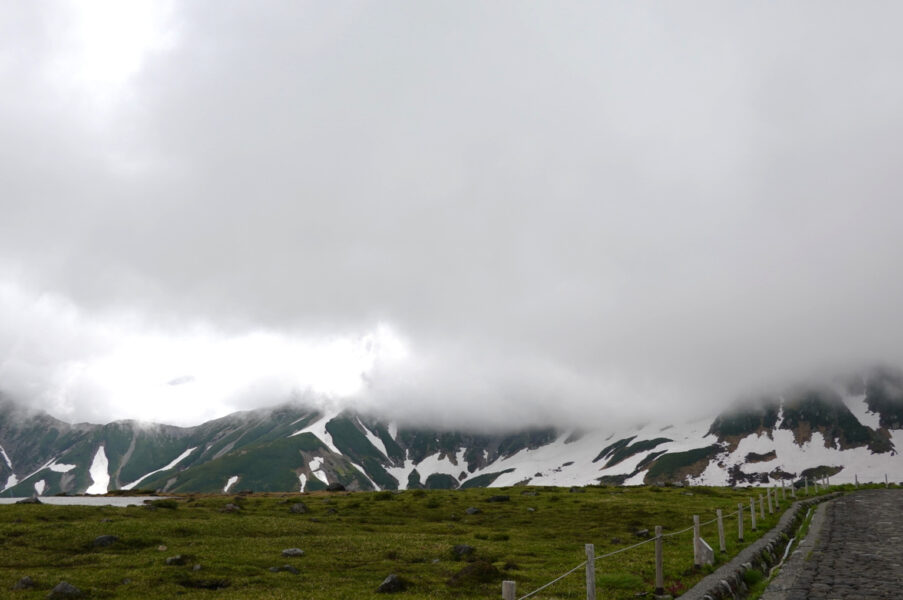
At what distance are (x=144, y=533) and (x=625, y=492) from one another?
76860 mm

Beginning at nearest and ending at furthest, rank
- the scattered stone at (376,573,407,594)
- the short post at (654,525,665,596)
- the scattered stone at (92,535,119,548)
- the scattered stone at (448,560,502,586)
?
the short post at (654,525,665,596)
the scattered stone at (376,573,407,594)
the scattered stone at (448,560,502,586)
the scattered stone at (92,535,119,548)

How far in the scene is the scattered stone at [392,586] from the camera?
1040 inches

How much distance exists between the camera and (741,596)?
21.6 m

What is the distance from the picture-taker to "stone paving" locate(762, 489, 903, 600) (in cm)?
2012

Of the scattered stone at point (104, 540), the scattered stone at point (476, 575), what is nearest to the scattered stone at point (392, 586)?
the scattered stone at point (476, 575)

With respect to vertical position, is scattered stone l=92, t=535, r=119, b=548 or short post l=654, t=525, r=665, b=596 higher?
short post l=654, t=525, r=665, b=596

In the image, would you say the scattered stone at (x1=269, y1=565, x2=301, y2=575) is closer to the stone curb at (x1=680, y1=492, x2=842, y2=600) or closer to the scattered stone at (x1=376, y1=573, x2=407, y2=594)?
the scattered stone at (x1=376, y1=573, x2=407, y2=594)

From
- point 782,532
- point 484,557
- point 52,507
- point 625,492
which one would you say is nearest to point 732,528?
point 782,532

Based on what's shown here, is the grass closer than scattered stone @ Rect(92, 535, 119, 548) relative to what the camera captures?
Yes

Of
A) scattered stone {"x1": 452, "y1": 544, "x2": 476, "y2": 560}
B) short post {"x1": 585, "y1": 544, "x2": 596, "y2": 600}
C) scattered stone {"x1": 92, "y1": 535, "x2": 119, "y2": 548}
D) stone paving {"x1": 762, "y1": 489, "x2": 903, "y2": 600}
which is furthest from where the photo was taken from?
scattered stone {"x1": 92, "y1": 535, "x2": 119, "y2": 548}

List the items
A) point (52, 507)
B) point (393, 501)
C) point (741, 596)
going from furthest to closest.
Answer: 1. point (393, 501)
2. point (52, 507)
3. point (741, 596)

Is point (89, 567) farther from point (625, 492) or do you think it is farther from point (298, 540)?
point (625, 492)

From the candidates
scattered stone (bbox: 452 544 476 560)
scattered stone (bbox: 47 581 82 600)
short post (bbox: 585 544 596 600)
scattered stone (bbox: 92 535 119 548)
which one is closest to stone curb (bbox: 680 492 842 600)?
short post (bbox: 585 544 596 600)

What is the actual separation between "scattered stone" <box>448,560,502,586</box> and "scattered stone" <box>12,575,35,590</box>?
20.3 meters
